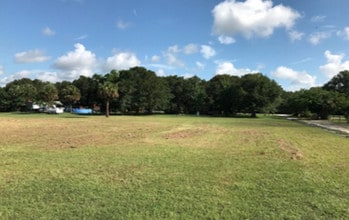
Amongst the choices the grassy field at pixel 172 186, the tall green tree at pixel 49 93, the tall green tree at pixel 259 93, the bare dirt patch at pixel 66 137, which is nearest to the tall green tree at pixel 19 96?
the tall green tree at pixel 49 93

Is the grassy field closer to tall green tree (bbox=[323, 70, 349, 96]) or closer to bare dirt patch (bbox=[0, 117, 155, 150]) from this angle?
bare dirt patch (bbox=[0, 117, 155, 150])

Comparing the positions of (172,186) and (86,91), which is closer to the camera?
(172,186)

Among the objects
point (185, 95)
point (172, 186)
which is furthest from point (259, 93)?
point (172, 186)

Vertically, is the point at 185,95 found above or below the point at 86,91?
below

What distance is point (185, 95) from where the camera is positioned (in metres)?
86.8

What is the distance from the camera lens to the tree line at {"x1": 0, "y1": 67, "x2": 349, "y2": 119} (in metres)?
62.0

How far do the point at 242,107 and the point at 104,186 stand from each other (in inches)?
2712

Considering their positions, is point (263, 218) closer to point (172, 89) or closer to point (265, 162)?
point (265, 162)

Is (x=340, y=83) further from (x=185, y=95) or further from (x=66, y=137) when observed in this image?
(x=66, y=137)

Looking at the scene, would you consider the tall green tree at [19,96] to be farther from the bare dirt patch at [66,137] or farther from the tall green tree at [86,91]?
the bare dirt patch at [66,137]

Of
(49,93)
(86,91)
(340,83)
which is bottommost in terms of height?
(49,93)

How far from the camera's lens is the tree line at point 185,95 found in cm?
6203

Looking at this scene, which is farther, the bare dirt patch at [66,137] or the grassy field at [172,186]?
the bare dirt patch at [66,137]

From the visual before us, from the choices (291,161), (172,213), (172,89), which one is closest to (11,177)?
(172,213)
